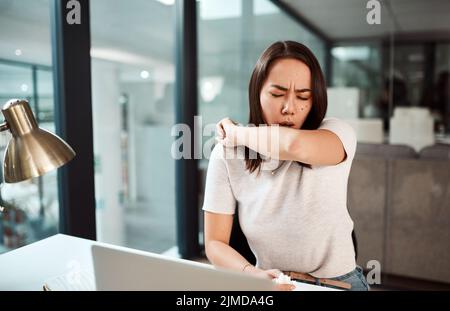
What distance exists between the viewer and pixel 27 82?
1729mm

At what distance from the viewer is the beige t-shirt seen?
1189 millimetres

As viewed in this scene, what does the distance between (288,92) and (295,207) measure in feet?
1.17

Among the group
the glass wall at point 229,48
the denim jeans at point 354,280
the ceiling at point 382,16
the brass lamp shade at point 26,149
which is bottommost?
the denim jeans at point 354,280

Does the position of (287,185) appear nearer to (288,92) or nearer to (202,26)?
(288,92)

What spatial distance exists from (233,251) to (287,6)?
11.4ft

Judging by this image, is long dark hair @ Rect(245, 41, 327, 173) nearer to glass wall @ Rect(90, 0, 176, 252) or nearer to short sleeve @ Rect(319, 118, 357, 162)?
short sleeve @ Rect(319, 118, 357, 162)

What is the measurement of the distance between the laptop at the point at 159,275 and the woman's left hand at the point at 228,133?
23.0 inches

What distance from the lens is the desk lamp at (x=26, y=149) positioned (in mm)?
871

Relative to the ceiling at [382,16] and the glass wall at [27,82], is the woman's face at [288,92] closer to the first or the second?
the glass wall at [27,82]

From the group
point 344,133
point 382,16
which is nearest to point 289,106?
point 344,133

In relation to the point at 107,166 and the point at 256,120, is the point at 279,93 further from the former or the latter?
the point at 107,166

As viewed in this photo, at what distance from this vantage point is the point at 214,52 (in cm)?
352

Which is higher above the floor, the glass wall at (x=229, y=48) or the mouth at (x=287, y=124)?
the glass wall at (x=229, y=48)

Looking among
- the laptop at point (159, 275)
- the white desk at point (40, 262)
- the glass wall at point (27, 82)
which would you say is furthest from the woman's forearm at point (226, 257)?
the glass wall at point (27, 82)
